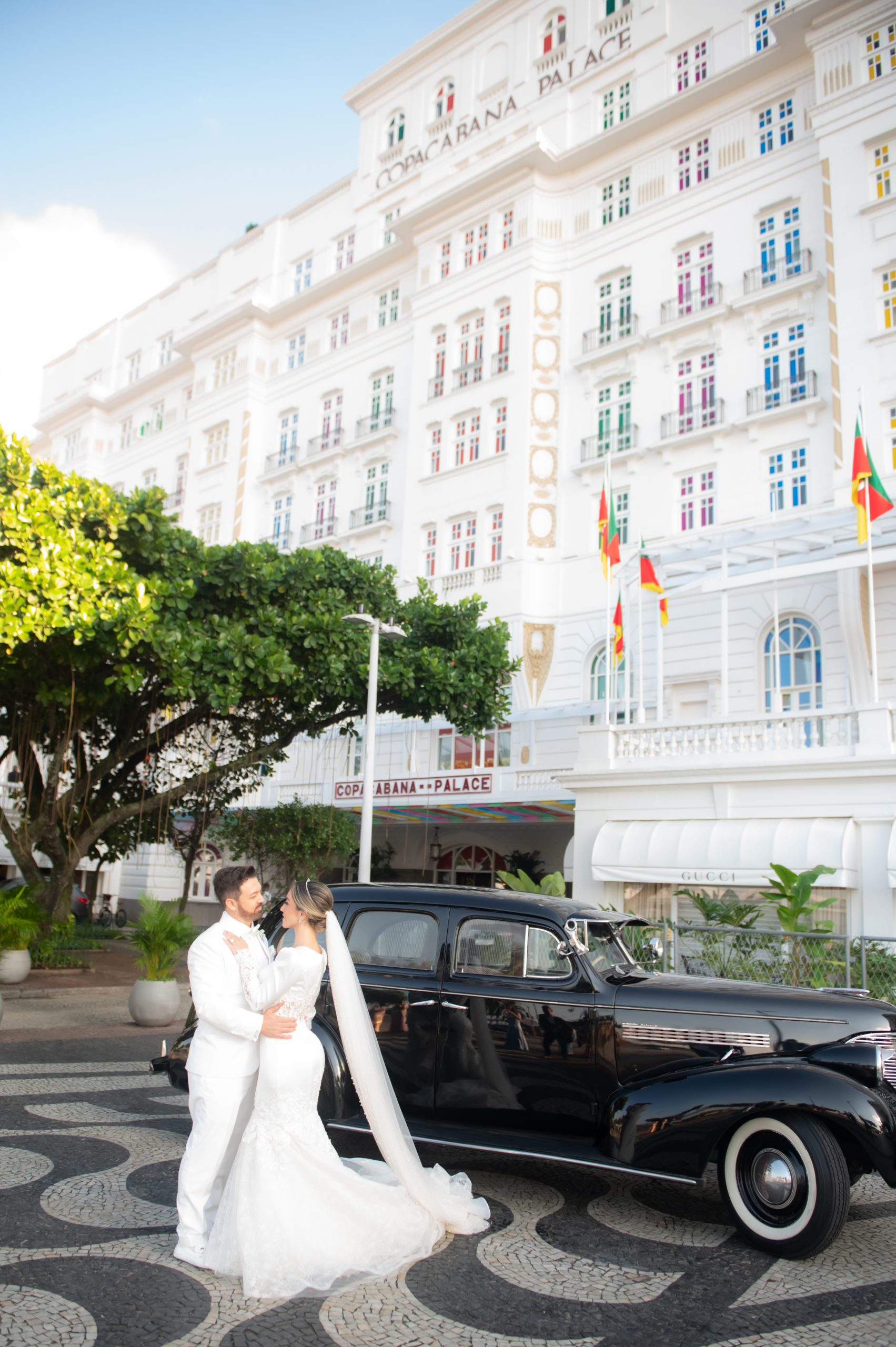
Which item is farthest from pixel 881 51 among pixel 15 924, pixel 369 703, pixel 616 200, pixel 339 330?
pixel 15 924

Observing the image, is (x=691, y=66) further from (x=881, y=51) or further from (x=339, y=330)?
(x=339, y=330)

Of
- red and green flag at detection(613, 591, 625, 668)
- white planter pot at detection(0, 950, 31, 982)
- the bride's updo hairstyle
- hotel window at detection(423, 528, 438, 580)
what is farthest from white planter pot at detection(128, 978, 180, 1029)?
hotel window at detection(423, 528, 438, 580)

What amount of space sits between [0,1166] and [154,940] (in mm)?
8189

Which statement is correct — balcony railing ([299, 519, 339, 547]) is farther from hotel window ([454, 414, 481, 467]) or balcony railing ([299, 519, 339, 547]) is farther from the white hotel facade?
hotel window ([454, 414, 481, 467])

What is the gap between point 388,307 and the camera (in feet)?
121

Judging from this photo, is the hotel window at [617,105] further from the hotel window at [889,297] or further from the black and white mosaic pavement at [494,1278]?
the black and white mosaic pavement at [494,1278]

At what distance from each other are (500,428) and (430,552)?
458 cm

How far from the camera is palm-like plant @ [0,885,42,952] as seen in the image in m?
15.7

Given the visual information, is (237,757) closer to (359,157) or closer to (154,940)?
(154,940)

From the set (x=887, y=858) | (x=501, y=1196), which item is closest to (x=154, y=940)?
(x=501, y=1196)

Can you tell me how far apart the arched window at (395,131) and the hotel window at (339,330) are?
6.93 m

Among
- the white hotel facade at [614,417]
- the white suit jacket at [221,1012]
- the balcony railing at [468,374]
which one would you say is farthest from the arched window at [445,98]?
the white suit jacket at [221,1012]

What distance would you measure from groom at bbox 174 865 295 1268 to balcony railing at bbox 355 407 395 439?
103 feet

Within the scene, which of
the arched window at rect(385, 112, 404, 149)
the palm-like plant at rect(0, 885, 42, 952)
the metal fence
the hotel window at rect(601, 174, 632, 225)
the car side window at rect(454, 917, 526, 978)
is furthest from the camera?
the arched window at rect(385, 112, 404, 149)
